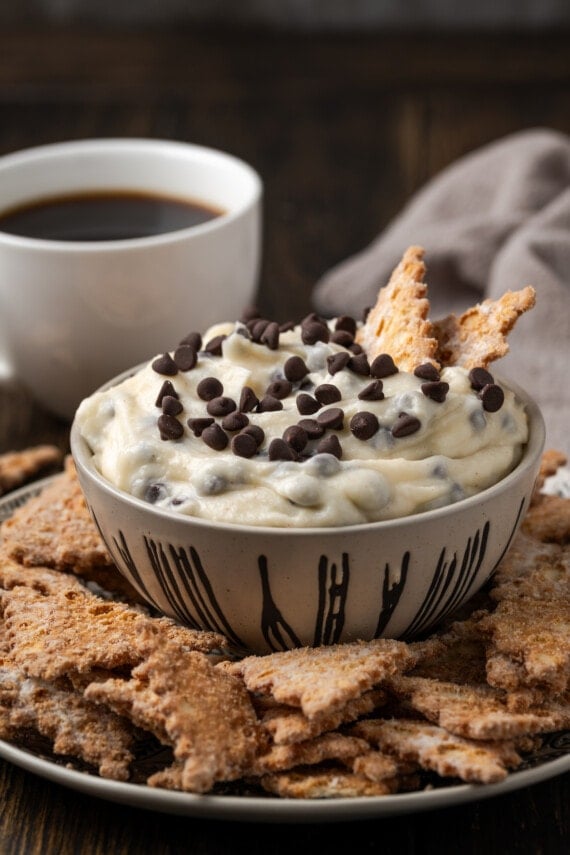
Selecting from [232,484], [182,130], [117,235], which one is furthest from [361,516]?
[182,130]

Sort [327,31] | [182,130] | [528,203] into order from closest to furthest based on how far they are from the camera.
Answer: [528,203] < [182,130] < [327,31]

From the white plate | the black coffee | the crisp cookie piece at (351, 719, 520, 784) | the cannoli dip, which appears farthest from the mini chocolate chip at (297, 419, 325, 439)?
the black coffee

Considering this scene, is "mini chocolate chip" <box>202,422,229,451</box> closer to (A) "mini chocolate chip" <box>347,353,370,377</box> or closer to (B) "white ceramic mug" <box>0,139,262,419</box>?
(A) "mini chocolate chip" <box>347,353,370,377</box>

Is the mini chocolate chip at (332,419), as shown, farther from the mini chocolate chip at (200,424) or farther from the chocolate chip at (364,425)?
the mini chocolate chip at (200,424)

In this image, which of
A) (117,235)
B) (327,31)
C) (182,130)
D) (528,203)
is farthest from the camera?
(327,31)

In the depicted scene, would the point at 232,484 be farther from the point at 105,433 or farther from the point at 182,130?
the point at 182,130

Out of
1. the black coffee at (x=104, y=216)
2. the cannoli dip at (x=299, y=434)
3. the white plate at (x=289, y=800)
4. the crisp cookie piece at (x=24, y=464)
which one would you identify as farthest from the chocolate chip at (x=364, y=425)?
the black coffee at (x=104, y=216)

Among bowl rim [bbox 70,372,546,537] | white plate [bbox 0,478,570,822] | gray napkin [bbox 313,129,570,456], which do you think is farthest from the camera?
gray napkin [bbox 313,129,570,456]
